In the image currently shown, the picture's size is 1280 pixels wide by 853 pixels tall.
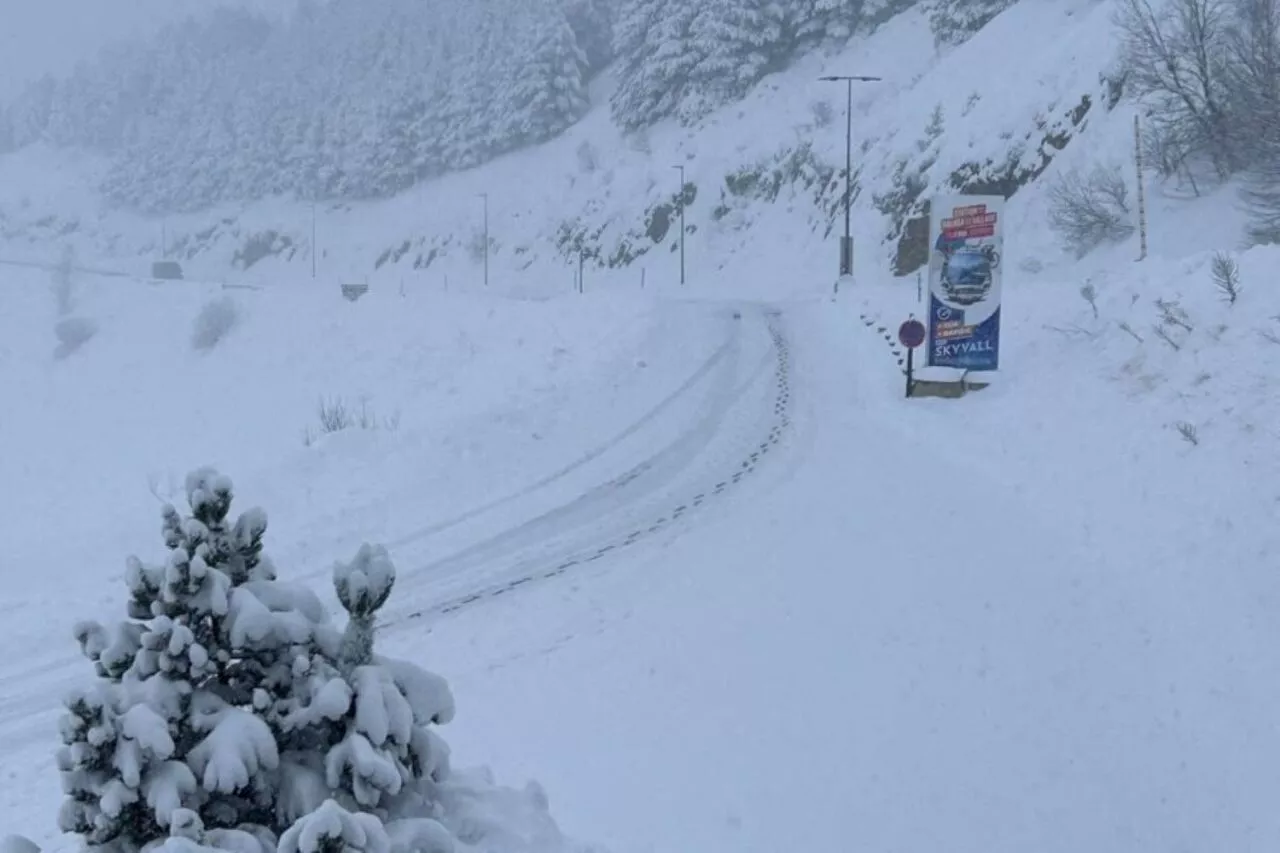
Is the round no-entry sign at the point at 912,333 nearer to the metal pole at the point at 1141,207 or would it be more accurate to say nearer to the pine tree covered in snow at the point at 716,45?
the metal pole at the point at 1141,207

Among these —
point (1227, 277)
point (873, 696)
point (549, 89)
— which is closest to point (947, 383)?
point (1227, 277)

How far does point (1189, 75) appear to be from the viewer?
2666 cm

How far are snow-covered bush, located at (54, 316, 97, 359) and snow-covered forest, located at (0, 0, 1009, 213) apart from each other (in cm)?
3333

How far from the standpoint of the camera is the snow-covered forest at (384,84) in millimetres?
68375

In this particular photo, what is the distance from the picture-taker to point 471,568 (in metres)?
10.2

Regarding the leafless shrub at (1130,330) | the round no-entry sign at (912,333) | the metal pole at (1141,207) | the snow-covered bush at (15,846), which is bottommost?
the snow-covered bush at (15,846)

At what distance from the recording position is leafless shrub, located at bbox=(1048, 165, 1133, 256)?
86.2ft

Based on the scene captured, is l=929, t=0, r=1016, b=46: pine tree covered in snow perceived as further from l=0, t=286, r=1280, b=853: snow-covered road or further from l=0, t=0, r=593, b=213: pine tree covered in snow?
l=0, t=286, r=1280, b=853: snow-covered road

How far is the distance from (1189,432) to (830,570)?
13.4 ft

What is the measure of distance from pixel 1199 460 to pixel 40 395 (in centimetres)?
5606

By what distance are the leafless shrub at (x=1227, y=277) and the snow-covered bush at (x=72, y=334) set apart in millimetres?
61792

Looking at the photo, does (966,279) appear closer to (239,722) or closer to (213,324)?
(239,722)

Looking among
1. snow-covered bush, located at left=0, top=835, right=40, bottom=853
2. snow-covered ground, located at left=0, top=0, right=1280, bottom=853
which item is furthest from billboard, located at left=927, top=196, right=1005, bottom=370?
snow-covered bush, located at left=0, top=835, right=40, bottom=853

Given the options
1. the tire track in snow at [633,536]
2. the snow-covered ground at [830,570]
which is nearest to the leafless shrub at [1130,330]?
the snow-covered ground at [830,570]
